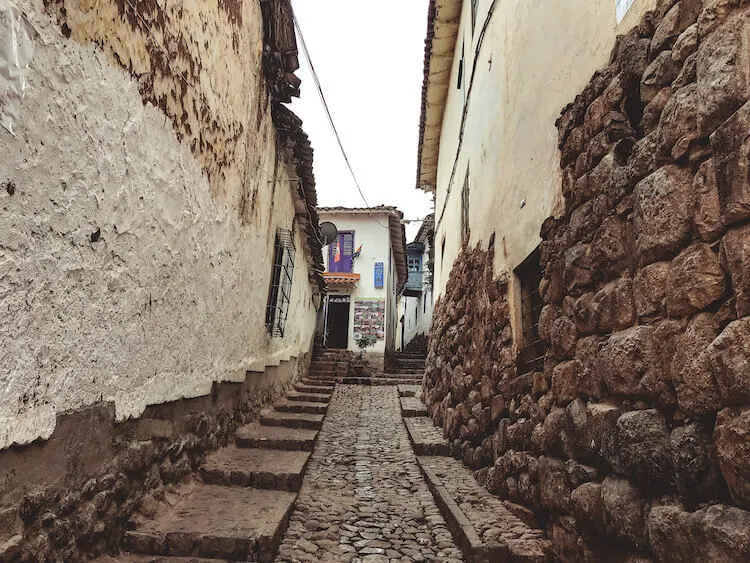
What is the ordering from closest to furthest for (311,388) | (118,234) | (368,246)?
(118,234) → (311,388) → (368,246)

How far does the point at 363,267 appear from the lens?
16.1 metres

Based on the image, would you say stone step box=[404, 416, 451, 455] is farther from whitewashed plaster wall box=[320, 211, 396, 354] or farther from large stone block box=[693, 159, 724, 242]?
whitewashed plaster wall box=[320, 211, 396, 354]

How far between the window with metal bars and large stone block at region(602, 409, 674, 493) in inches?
52.1

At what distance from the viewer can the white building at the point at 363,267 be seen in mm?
15308

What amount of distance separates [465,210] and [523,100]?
2.58 metres

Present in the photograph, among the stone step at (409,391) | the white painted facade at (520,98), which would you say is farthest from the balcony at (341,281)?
the white painted facade at (520,98)

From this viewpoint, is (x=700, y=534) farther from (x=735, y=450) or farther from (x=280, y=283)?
(x=280, y=283)

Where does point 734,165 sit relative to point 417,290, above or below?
below

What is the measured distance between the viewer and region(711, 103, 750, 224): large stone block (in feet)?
4.74

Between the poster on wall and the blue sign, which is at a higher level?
the blue sign

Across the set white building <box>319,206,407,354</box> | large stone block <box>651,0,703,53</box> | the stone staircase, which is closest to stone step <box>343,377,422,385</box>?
white building <box>319,206,407,354</box>

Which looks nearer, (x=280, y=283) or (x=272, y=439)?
(x=272, y=439)

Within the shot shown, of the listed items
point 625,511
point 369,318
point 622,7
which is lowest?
point 625,511

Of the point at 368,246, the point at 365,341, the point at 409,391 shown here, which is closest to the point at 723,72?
the point at 409,391
